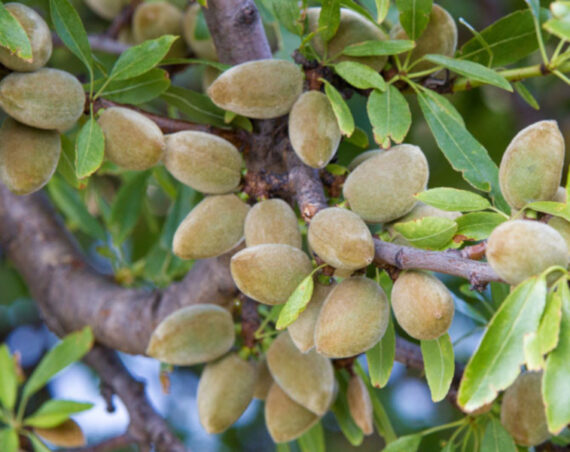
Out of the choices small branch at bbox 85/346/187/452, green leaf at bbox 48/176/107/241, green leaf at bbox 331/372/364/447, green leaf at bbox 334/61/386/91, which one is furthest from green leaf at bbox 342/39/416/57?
green leaf at bbox 48/176/107/241

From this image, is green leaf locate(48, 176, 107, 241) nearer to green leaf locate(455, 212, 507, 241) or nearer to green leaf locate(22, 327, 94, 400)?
green leaf locate(22, 327, 94, 400)

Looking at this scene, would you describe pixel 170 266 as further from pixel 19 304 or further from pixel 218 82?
pixel 19 304

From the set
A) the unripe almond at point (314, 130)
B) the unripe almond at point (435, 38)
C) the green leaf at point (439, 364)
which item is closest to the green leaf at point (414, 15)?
the unripe almond at point (435, 38)

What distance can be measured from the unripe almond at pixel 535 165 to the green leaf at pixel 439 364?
154 mm

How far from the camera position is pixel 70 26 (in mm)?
787

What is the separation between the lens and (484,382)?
19.8 inches

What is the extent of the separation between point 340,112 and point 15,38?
0.31 m

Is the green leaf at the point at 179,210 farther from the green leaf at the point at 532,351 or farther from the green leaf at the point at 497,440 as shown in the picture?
the green leaf at the point at 532,351

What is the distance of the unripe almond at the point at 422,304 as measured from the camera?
0.59m

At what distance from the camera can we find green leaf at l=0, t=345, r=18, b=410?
3.52 ft

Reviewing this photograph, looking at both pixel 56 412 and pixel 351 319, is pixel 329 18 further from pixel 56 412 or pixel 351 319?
pixel 56 412

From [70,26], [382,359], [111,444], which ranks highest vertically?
[70,26]

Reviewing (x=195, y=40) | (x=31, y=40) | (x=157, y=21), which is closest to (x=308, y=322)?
(x=31, y=40)

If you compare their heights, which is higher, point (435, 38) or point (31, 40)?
point (31, 40)
